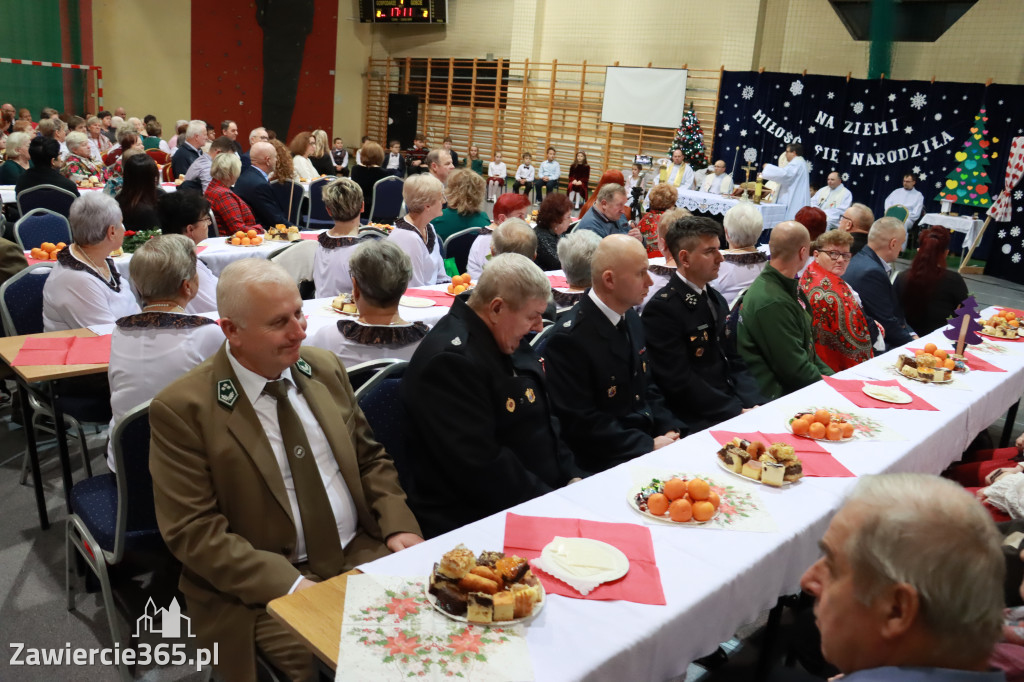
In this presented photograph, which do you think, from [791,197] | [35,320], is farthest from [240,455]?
[791,197]

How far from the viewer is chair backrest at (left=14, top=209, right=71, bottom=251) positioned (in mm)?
4957

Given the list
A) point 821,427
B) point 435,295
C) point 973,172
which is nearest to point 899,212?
point 973,172

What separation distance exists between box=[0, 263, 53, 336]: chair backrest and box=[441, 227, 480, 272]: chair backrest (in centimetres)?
269

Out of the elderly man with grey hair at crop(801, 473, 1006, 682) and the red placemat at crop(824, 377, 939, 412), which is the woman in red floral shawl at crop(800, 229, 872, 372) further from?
the elderly man with grey hair at crop(801, 473, 1006, 682)

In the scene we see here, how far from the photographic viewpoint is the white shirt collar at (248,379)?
1962 millimetres

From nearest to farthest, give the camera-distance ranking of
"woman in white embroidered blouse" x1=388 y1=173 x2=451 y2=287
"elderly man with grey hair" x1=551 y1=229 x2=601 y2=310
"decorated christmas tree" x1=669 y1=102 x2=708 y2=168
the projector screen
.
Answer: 1. "elderly man with grey hair" x1=551 y1=229 x2=601 y2=310
2. "woman in white embroidered blouse" x1=388 y1=173 x2=451 y2=287
3. "decorated christmas tree" x1=669 y1=102 x2=708 y2=168
4. the projector screen

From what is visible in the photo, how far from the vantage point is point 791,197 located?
39.2 ft

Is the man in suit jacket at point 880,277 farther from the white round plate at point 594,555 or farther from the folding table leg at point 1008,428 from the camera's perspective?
the white round plate at point 594,555

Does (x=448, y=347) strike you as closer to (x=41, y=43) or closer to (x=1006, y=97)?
(x=1006, y=97)

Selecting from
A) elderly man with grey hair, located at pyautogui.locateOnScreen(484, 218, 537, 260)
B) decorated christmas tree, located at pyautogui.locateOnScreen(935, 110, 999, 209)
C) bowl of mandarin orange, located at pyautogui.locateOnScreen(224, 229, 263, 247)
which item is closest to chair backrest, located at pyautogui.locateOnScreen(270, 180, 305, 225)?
bowl of mandarin orange, located at pyautogui.locateOnScreen(224, 229, 263, 247)

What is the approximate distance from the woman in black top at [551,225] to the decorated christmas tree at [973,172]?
868cm

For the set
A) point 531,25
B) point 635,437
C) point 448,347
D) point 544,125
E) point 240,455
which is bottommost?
point 635,437

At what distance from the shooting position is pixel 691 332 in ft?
11.1

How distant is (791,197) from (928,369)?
904 cm
